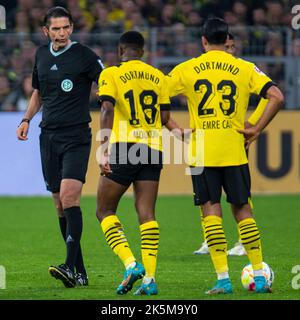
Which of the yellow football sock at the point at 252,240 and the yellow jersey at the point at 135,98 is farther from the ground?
the yellow jersey at the point at 135,98

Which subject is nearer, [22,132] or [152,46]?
[22,132]

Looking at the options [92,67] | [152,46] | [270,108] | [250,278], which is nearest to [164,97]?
[270,108]

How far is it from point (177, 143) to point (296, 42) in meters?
3.83

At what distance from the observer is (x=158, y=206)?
17766 millimetres

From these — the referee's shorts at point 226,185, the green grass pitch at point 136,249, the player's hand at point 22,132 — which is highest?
the player's hand at point 22,132

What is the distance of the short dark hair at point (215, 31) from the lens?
28.2 feet

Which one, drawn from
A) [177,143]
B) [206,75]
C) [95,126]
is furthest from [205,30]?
[95,126]

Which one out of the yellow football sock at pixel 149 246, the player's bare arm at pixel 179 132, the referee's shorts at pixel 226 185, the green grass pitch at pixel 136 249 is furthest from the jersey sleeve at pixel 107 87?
the green grass pitch at pixel 136 249

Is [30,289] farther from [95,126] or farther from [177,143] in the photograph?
[95,126]

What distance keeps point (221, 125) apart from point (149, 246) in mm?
1106

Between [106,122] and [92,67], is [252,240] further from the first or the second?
[92,67]

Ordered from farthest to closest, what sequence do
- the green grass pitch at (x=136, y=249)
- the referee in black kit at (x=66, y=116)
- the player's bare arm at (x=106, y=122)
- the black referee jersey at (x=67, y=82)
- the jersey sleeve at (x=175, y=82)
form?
the black referee jersey at (x=67, y=82)
the referee in black kit at (x=66, y=116)
the green grass pitch at (x=136, y=249)
the jersey sleeve at (x=175, y=82)
the player's bare arm at (x=106, y=122)

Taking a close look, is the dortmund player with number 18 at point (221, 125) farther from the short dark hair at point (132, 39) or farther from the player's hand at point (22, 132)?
the player's hand at point (22, 132)

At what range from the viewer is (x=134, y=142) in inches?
342
